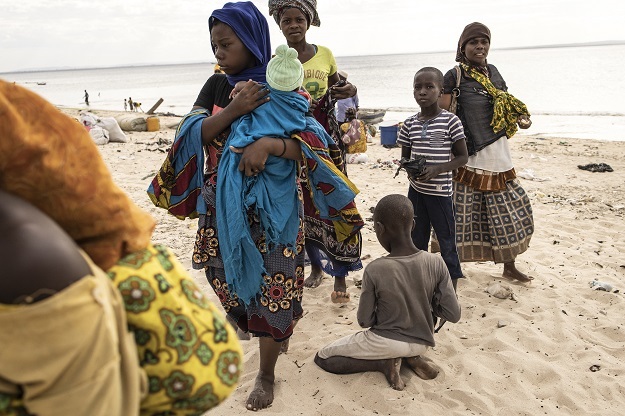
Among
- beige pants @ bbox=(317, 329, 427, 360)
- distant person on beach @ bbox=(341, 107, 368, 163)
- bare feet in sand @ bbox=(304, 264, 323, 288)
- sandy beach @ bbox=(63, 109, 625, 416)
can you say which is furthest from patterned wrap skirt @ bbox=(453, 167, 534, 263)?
distant person on beach @ bbox=(341, 107, 368, 163)

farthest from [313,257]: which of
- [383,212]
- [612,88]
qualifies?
[612,88]

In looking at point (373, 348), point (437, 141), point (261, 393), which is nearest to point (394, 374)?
point (373, 348)

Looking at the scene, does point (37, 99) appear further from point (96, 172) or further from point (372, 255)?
point (372, 255)

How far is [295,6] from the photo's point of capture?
372 centimetres

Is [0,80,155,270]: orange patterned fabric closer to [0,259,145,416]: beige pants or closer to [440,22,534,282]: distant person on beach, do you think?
[0,259,145,416]: beige pants

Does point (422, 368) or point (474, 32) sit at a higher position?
point (474, 32)

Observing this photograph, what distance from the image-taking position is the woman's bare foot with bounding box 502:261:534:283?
4.47 m

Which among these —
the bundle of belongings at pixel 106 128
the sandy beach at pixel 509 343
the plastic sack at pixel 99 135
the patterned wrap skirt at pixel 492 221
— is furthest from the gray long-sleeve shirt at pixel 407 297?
the bundle of belongings at pixel 106 128

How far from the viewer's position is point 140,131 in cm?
1492

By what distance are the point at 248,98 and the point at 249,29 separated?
0.35m

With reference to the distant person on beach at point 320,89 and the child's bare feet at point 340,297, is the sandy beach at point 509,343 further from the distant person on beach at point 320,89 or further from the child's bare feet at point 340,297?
the distant person on beach at point 320,89

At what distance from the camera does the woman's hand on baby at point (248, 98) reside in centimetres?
252

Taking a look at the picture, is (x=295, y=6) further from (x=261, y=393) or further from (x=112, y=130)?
(x=112, y=130)

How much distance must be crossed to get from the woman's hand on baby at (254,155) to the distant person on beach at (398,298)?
0.72 m
